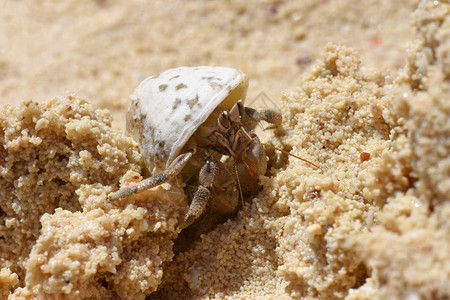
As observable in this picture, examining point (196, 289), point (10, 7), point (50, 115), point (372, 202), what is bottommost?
point (196, 289)

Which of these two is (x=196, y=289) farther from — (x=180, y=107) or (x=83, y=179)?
(x=180, y=107)

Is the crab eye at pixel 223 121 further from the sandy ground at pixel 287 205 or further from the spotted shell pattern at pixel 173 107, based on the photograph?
the sandy ground at pixel 287 205

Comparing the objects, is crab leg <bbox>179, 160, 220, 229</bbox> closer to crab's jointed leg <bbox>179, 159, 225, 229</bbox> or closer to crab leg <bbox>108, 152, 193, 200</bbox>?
crab's jointed leg <bbox>179, 159, 225, 229</bbox>

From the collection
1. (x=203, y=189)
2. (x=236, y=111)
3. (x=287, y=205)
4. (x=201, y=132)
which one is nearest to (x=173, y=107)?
(x=201, y=132)

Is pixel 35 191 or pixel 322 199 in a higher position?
pixel 35 191

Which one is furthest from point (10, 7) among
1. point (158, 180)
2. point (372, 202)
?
point (372, 202)

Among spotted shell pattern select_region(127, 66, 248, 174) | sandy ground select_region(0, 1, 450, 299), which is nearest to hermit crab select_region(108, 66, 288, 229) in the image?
spotted shell pattern select_region(127, 66, 248, 174)

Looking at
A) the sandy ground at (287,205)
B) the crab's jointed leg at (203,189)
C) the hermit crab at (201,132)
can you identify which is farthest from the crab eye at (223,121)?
the sandy ground at (287,205)
